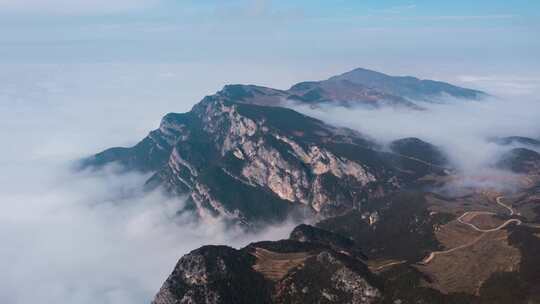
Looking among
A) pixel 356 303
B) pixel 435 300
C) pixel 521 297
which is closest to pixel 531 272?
pixel 521 297

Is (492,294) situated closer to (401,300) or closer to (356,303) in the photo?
(401,300)

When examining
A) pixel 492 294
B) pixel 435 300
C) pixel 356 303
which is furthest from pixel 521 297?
pixel 356 303

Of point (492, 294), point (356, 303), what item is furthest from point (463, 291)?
A: point (356, 303)

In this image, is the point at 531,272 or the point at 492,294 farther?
the point at 531,272

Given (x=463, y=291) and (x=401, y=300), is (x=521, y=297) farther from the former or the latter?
(x=401, y=300)

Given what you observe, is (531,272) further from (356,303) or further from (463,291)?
(356,303)

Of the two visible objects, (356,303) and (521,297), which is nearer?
(521,297)
